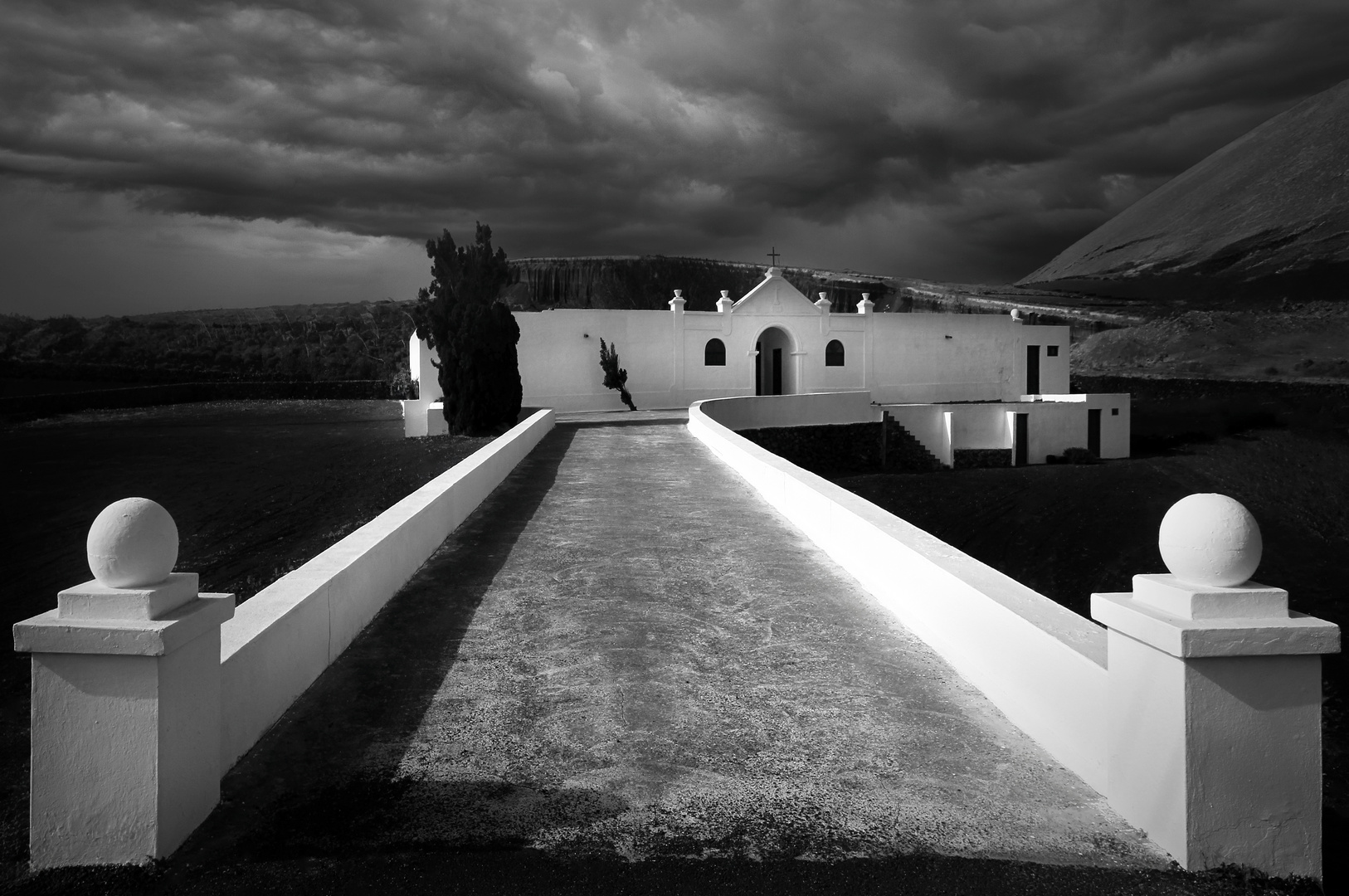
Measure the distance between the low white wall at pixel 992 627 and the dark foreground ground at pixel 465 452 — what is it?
0.71 m

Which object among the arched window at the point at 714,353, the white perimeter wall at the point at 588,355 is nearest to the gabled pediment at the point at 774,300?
the arched window at the point at 714,353

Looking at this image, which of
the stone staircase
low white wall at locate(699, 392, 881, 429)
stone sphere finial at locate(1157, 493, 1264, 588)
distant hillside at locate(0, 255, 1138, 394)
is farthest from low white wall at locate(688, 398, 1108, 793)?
distant hillside at locate(0, 255, 1138, 394)

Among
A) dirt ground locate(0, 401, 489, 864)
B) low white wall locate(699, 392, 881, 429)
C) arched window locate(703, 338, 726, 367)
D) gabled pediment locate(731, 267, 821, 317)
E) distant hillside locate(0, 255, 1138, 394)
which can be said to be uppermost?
distant hillside locate(0, 255, 1138, 394)

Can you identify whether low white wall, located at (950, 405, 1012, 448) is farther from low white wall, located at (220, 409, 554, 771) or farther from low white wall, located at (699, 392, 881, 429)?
low white wall, located at (220, 409, 554, 771)

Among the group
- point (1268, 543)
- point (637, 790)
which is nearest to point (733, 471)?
point (637, 790)

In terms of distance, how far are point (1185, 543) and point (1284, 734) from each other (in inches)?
24.6

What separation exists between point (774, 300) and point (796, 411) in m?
8.03

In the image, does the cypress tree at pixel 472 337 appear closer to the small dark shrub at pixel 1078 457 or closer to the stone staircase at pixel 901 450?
the stone staircase at pixel 901 450

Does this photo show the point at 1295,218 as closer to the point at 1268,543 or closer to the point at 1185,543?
the point at 1268,543

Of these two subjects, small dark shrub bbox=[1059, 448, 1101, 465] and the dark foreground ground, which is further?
small dark shrub bbox=[1059, 448, 1101, 465]

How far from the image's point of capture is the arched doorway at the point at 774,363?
31.5 metres

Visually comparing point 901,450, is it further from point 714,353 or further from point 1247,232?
point 1247,232

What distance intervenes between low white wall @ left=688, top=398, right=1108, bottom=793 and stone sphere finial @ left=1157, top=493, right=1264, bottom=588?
0.57 meters

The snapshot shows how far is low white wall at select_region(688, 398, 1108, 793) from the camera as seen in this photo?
3.29 metres
